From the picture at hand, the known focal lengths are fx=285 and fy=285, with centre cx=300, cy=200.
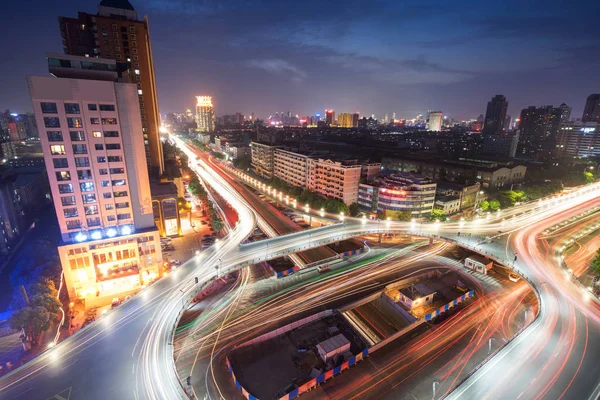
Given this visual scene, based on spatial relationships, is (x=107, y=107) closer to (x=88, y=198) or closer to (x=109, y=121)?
(x=109, y=121)

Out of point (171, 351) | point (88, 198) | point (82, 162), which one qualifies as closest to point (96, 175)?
point (82, 162)

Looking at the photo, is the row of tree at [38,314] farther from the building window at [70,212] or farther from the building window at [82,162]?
the building window at [82,162]

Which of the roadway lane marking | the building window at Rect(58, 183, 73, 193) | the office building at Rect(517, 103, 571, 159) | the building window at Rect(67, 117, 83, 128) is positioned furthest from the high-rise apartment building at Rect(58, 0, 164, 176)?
the office building at Rect(517, 103, 571, 159)

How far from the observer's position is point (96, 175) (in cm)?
4122

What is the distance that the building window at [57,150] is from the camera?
3809 centimetres

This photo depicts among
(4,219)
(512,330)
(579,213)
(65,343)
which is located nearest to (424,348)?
(512,330)

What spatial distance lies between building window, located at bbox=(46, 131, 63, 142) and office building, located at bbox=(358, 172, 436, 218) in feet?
199

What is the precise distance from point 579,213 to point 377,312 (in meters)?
61.0

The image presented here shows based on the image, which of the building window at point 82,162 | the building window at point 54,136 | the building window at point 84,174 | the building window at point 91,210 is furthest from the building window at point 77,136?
the building window at point 91,210

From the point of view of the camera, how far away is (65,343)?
88.2 ft

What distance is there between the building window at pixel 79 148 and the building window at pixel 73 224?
981cm

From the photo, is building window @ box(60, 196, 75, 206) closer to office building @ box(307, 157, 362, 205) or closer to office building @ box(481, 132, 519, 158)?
office building @ box(307, 157, 362, 205)

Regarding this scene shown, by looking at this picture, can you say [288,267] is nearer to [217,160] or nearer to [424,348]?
[424,348]

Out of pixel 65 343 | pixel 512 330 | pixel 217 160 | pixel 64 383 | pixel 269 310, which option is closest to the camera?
pixel 64 383
